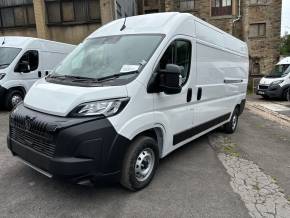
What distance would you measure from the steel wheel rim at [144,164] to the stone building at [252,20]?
80.4 ft

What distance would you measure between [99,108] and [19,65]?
7128 millimetres

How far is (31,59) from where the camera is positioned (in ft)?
31.1

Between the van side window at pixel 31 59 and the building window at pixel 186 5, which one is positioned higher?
the building window at pixel 186 5

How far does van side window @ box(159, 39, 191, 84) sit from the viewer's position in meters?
3.74

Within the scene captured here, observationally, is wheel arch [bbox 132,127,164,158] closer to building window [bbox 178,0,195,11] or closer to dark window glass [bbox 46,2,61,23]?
dark window glass [bbox 46,2,61,23]

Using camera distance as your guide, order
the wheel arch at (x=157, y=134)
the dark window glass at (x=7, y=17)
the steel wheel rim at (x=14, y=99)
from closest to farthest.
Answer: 1. the wheel arch at (x=157, y=134)
2. the steel wheel rim at (x=14, y=99)
3. the dark window glass at (x=7, y=17)

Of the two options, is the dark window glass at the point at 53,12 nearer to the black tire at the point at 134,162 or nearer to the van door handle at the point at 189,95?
the van door handle at the point at 189,95

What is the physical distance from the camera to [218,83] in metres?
5.50

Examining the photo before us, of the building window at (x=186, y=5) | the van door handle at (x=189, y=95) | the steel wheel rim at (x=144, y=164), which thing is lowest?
the steel wheel rim at (x=144, y=164)

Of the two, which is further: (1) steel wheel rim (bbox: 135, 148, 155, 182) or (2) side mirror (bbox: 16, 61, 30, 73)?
(2) side mirror (bbox: 16, 61, 30, 73)

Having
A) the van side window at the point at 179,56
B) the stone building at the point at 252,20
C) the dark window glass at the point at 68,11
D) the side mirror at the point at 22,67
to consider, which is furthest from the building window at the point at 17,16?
the van side window at the point at 179,56

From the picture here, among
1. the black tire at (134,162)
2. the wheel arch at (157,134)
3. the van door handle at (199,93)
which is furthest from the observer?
the van door handle at (199,93)

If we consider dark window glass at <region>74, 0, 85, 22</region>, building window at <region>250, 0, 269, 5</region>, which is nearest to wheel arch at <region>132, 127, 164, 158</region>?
dark window glass at <region>74, 0, 85, 22</region>

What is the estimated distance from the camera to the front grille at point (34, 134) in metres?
2.95
